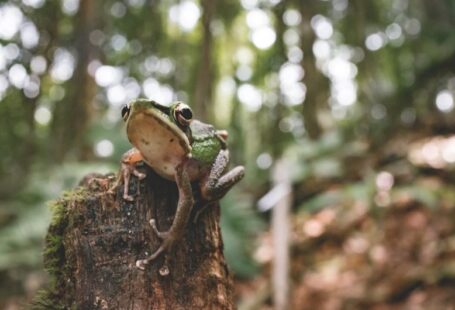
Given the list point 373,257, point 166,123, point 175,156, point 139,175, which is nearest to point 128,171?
point 139,175

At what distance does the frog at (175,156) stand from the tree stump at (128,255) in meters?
0.04

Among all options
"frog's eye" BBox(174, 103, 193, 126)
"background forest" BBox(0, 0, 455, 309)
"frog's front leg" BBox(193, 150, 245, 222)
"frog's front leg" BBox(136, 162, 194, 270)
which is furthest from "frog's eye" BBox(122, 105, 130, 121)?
"background forest" BBox(0, 0, 455, 309)

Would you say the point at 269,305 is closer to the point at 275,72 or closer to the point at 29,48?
the point at 275,72

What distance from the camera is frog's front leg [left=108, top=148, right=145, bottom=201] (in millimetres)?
2252

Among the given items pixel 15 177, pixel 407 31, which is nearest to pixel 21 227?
pixel 15 177

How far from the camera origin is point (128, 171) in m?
2.32

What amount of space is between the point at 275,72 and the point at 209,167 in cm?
559

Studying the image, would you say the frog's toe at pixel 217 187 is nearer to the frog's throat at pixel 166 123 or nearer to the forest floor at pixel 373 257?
the frog's throat at pixel 166 123

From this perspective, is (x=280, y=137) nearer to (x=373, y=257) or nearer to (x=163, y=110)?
(x=373, y=257)

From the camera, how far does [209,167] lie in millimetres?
2389

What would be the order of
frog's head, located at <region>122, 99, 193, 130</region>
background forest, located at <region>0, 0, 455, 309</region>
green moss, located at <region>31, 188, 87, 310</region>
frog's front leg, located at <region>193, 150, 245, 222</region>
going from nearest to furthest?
frog's head, located at <region>122, 99, 193, 130</region>
green moss, located at <region>31, 188, 87, 310</region>
frog's front leg, located at <region>193, 150, 245, 222</region>
background forest, located at <region>0, 0, 455, 309</region>

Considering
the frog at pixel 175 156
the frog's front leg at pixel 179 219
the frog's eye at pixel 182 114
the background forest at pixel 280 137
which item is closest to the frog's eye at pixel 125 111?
the frog at pixel 175 156

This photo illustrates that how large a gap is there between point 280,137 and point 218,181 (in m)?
5.62

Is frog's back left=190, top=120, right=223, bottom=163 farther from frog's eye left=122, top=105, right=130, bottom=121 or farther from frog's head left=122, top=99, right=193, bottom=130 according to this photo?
frog's eye left=122, top=105, right=130, bottom=121
